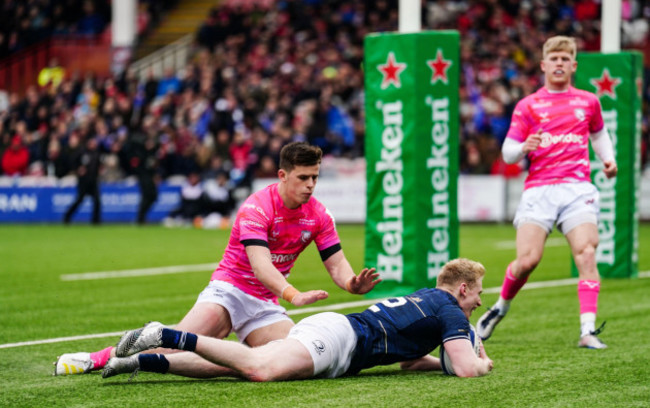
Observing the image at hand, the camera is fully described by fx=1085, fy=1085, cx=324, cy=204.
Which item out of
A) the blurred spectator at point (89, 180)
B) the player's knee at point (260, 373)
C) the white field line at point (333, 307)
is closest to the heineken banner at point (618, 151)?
the white field line at point (333, 307)

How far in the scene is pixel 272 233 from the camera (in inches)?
265

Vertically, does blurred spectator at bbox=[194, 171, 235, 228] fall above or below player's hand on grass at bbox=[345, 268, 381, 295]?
below

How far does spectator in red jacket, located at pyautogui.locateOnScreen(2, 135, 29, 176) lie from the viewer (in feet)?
89.8

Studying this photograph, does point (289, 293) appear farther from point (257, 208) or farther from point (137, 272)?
point (137, 272)

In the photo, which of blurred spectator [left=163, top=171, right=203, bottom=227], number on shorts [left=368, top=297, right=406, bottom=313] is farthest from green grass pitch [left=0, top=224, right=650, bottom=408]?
blurred spectator [left=163, top=171, right=203, bottom=227]

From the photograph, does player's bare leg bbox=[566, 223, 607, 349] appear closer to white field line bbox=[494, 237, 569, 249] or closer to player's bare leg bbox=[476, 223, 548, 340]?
player's bare leg bbox=[476, 223, 548, 340]

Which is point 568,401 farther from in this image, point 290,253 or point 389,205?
point 389,205

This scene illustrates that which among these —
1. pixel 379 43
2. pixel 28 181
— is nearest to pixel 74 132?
pixel 28 181

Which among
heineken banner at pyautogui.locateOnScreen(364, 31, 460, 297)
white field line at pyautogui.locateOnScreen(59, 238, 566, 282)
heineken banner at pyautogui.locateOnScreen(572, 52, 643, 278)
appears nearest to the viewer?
heineken banner at pyautogui.locateOnScreen(364, 31, 460, 297)

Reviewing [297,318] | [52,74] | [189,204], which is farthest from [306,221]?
[52,74]

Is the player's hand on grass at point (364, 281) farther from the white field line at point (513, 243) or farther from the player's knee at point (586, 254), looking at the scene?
the white field line at point (513, 243)

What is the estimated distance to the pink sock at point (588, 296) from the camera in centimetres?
787

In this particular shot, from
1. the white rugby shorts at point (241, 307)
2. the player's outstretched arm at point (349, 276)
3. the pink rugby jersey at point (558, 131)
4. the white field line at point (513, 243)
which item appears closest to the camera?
the player's outstretched arm at point (349, 276)

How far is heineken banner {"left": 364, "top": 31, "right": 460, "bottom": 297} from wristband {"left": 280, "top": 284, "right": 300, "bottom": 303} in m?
4.73
